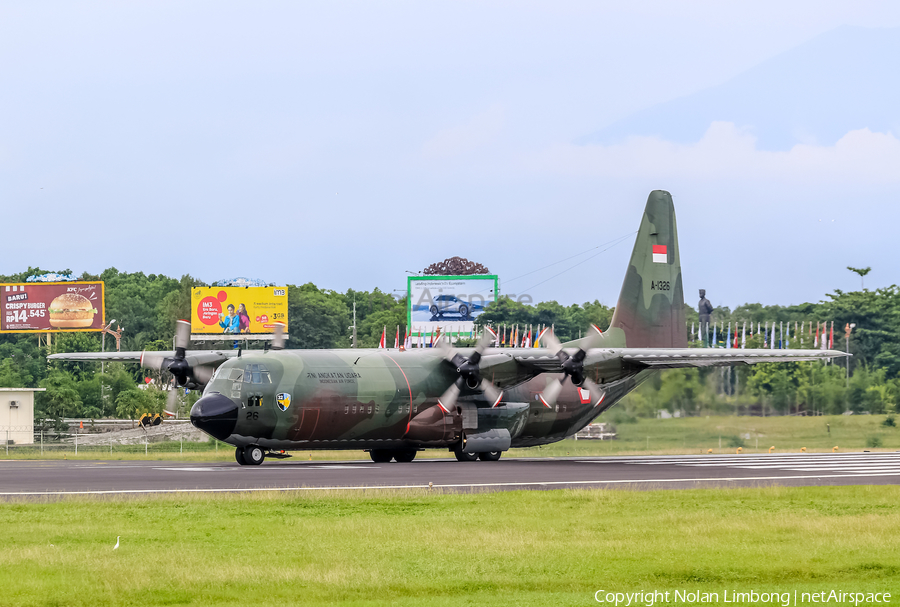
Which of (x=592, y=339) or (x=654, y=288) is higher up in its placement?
(x=654, y=288)

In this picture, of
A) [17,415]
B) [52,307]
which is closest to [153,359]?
[17,415]

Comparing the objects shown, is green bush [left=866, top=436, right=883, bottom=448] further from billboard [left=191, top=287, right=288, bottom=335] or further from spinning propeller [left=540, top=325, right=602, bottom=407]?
billboard [left=191, top=287, right=288, bottom=335]

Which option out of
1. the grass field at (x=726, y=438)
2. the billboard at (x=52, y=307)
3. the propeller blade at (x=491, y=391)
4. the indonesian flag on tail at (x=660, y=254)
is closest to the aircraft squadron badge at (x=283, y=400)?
the propeller blade at (x=491, y=391)

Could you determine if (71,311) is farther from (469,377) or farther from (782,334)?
(469,377)

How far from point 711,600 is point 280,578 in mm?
5587

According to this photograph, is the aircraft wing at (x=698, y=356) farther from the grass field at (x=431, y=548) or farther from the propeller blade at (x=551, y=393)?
the grass field at (x=431, y=548)

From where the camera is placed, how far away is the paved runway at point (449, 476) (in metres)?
26.8

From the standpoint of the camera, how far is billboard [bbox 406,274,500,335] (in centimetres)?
10862

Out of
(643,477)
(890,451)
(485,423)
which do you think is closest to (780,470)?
(643,477)

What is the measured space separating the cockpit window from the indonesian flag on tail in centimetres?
1892

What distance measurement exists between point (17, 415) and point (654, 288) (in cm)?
4717

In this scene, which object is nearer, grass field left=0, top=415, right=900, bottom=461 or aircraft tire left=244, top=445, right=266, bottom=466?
aircraft tire left=244, top=445, right=266, bottom=466

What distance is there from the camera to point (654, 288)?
46.2 meters

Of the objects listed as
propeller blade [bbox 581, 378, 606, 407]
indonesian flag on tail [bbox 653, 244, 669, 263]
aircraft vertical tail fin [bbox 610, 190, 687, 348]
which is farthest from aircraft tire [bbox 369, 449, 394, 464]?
indonesian flag on tail [bbox 653, 244, 669, 263]
